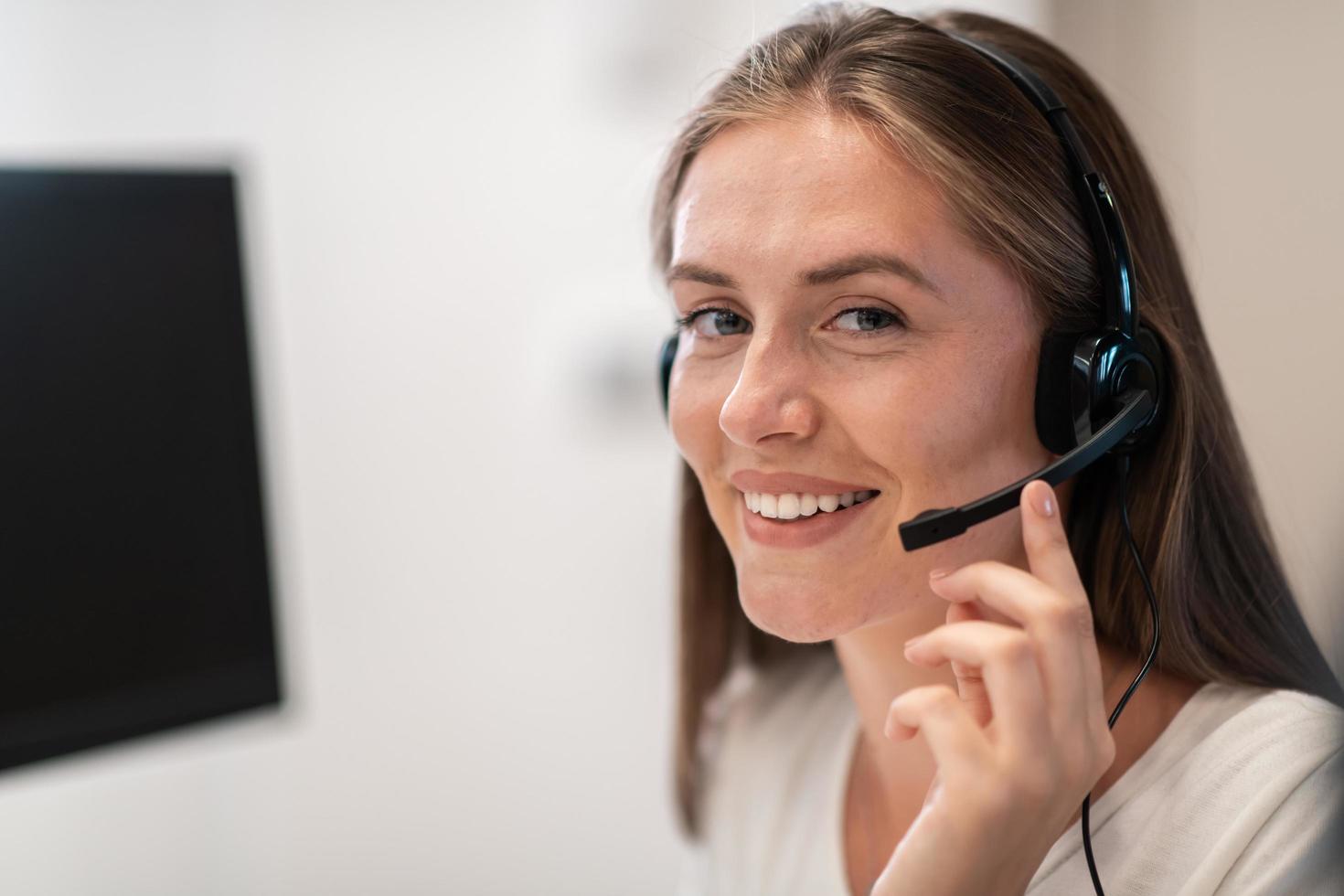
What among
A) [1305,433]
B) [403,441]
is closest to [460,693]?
[403,441]

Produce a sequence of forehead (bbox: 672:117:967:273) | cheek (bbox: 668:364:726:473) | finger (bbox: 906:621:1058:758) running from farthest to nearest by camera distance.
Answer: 1. cheek (bbox: 668:364:726:473)
2. forehead (bbox: 672:117:967:273)
3. finger (bbox: 906:621:1058:758)

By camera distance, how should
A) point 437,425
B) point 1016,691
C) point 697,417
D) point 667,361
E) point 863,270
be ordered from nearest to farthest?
point 1016,691 → point 863,270 → point 697,417 → point 667,361 → point 437,425

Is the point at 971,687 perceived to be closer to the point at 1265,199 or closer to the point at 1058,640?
the point at 1058,640

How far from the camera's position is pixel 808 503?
0.84m

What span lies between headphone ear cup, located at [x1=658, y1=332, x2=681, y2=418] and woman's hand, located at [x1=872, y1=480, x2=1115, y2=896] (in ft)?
1.23

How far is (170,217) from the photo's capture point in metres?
0.99

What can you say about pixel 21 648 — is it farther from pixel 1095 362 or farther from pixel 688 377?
pixel 1095 362

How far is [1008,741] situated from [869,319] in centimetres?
32

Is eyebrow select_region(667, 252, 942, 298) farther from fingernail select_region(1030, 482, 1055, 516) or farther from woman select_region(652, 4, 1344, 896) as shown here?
fingernail select_region(1030, 482, 1055, 516)

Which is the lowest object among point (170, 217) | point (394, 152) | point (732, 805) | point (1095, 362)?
point (732, 805)

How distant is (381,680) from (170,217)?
0.94m

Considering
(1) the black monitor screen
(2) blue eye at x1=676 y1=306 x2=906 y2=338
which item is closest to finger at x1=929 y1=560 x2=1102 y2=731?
(2) blue eye at x1=676 y1=306 x2=906 y2=338

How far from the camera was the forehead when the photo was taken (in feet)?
2.52

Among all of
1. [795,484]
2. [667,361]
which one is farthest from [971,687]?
[667,361]
